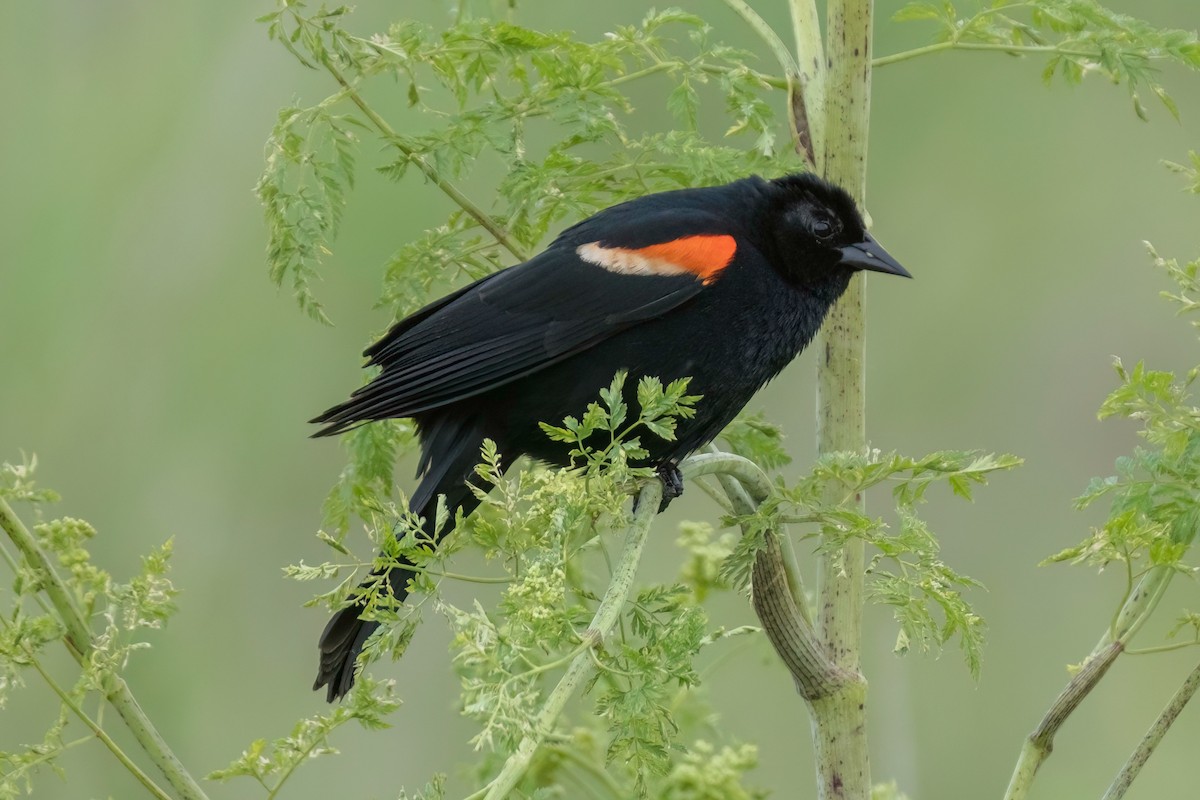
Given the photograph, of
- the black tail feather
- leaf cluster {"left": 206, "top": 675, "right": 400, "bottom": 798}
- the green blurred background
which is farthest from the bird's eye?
leaf cluster {"left": 206, "top": 675, "right": 400, "bottom": 798}

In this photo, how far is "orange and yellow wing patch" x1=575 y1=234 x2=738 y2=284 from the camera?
85.1 inches

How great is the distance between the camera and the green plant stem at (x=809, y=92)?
1.67 metres

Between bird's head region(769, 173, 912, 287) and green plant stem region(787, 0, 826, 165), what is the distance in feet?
1.39

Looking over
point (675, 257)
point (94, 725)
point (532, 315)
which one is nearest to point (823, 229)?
point (675, 257)

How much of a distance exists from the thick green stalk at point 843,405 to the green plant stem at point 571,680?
38 cm

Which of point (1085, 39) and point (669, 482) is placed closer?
point (1085, 39)

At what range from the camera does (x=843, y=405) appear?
1631 millimetres

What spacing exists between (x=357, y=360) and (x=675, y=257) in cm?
135

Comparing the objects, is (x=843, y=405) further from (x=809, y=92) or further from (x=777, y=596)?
(x=809, y=92)

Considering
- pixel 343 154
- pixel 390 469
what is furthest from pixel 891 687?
pixel 343 154

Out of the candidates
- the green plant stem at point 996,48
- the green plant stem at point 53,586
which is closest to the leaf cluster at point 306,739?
the green plant stem at point 53,586

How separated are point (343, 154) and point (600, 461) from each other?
2.19 feet

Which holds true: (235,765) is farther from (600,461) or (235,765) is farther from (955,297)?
(955,297)

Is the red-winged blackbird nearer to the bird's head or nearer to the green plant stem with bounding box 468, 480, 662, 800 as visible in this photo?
the bird's head
